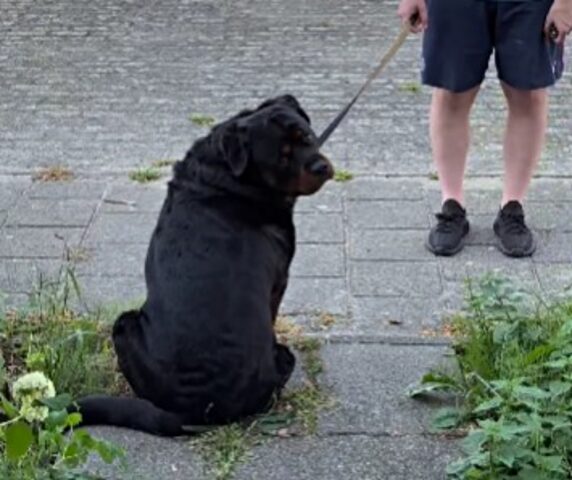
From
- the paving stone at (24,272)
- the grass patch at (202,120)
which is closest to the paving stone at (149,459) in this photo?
the paving stone at (24,272)

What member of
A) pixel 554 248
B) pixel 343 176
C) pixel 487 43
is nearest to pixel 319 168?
pixel 487 43

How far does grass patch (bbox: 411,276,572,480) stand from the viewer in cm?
345

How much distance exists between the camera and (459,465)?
11.8 ft

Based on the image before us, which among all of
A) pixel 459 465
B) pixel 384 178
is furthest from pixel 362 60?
pixel 459 465

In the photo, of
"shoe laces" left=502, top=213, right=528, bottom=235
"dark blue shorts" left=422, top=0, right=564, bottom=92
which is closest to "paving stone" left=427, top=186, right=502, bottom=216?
"shoe laces" left=502, top=213, right=528, bottom=235

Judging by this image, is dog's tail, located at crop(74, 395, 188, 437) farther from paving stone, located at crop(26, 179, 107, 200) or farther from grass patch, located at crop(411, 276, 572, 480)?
paving stone, located at crop(26, 179, 107, 200)

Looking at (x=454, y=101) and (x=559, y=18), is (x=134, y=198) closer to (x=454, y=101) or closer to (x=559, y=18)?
(x=454, y=101)

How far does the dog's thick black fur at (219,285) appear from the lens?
3.87m

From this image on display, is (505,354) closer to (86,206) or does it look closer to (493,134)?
(86,206)

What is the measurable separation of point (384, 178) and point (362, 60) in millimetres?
2744

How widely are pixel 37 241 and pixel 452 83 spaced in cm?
195

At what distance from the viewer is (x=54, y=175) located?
664 cm

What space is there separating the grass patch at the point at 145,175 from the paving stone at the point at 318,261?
1.19m

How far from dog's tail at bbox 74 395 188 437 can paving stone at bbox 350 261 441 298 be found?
57.4 inches
